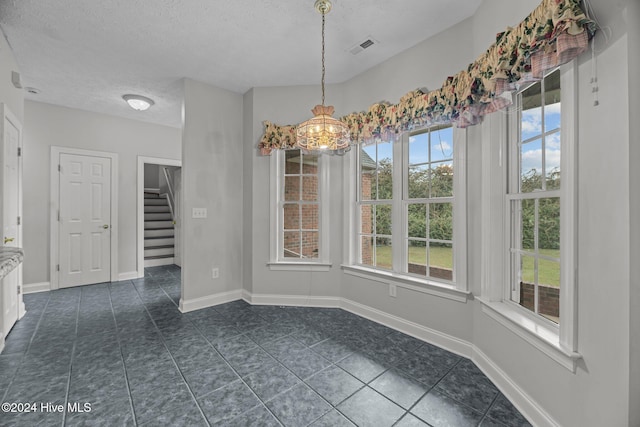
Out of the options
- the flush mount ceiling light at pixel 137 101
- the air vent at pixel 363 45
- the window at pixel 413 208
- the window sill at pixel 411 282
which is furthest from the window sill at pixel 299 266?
the flush mount ceiling light at pixel 137 101

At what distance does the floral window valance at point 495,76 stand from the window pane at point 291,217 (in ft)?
3.98

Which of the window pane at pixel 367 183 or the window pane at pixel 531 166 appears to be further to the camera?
the window pane at pixel 367 183

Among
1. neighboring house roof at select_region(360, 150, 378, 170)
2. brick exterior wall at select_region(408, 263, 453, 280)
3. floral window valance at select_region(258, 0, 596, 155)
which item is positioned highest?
floral window valance at select_region(258, 0, 596, 155)

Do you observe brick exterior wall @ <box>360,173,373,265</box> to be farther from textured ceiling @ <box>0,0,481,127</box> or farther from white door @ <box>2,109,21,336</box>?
white door @ <box>2,109,21,336</box>

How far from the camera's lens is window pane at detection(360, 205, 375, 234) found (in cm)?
329

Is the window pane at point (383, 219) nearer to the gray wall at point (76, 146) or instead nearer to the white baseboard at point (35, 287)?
the gray wall at point (76, 146)

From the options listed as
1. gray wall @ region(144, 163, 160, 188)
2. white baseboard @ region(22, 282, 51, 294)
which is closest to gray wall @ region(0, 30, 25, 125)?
white baseboard @ region(22, 282, 51, 294)

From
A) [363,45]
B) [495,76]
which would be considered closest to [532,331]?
[495,76]

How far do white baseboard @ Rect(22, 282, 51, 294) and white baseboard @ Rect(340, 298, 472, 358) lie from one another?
4355 millimetres

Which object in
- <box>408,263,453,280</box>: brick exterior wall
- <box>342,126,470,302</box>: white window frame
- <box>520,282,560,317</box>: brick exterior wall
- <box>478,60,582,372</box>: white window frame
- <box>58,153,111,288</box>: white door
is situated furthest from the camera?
<box>58,153,111,288</box>: white door

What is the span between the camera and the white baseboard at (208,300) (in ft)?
11.1

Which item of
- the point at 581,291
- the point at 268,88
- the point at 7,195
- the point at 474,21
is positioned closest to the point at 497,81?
the point at 474,21

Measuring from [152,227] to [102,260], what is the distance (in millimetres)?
2033

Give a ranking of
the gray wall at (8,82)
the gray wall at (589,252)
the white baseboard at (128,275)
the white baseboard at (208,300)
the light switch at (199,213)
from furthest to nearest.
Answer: the white baseboard at (128,275)
the light switch at (199,213)
the white baseboard at (208,300)
the gray wall at (8,82)
the gray wall at (589,252)
